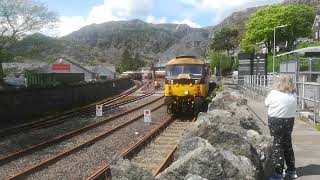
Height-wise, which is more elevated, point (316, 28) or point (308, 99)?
point (316, 28)

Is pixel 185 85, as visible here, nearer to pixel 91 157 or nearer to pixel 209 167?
pixel 91 157

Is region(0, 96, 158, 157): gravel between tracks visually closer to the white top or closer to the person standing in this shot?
the person standing

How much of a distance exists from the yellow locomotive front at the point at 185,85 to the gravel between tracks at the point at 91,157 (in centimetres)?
498

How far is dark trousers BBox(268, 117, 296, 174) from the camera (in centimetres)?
923

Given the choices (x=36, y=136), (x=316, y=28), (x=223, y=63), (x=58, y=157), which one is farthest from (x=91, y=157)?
(x=316, y=28)

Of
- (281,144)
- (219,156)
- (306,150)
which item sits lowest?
(306,150)

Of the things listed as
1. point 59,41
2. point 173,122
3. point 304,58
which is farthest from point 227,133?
point 59,41

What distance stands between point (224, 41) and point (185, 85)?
156 m

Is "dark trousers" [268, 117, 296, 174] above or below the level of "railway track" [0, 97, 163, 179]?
above

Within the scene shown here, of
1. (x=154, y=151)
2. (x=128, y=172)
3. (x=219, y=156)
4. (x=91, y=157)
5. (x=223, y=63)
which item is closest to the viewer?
(x=128, y=172)

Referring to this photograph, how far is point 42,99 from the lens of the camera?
3316cm

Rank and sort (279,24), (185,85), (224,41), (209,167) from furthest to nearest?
(224,41) → (279,24) → (185,85) → (209,167)

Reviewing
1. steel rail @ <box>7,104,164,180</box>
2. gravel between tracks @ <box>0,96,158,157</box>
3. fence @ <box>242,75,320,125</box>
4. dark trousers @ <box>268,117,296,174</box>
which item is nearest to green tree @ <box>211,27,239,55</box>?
gravel between tracks @ <box>0,96,158,157</box>

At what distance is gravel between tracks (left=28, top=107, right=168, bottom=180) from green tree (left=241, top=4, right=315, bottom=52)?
9821 centimetres
